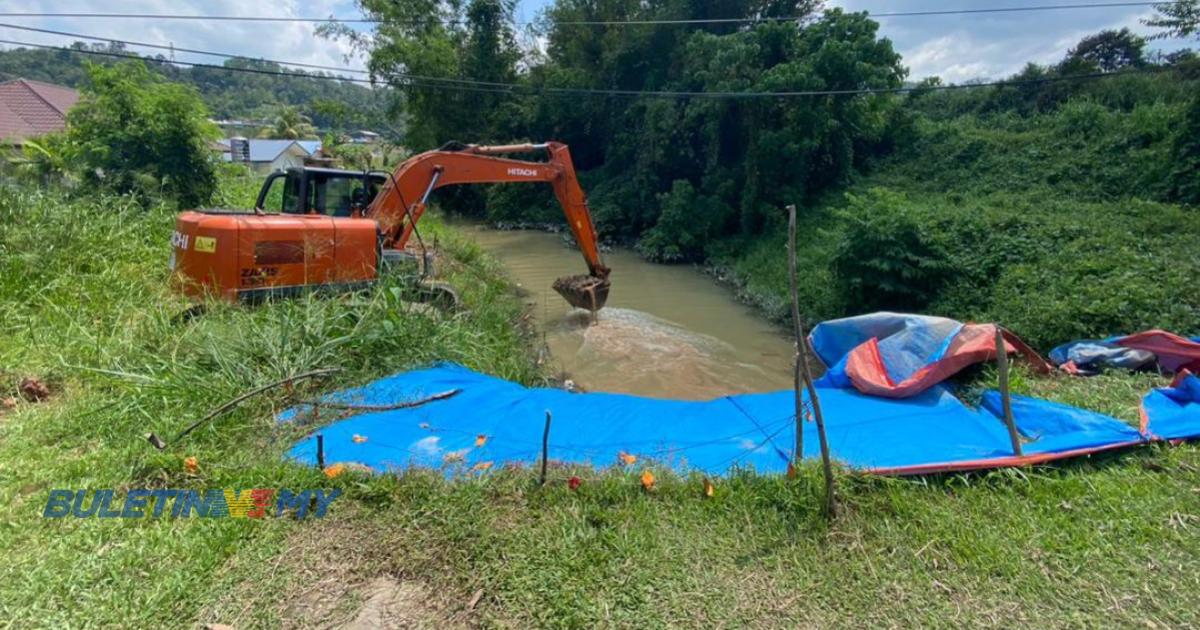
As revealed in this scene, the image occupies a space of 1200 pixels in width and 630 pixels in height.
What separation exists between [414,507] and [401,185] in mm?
5416

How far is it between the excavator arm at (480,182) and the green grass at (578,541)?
11.7 feet

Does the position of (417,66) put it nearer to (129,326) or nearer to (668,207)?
(668,207)

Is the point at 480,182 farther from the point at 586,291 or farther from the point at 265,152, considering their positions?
the point at 265,152

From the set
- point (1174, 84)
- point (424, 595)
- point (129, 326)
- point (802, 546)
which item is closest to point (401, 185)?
point (129, 326)

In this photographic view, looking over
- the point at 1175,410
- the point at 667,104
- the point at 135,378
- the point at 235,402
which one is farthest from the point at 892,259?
the point at 667,104

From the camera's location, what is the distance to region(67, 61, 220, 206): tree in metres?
10.5

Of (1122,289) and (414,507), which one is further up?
(1122,289)

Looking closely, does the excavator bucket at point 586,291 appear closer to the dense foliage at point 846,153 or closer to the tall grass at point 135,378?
the tall grass at point 135,378

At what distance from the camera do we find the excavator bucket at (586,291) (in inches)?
385

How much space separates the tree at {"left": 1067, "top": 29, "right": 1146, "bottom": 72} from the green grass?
2509cm

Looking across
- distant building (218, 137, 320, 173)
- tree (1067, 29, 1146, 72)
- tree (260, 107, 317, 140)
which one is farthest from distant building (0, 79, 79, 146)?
tree (1067, 29, 1146, 72)

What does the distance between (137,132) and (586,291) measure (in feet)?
28.6

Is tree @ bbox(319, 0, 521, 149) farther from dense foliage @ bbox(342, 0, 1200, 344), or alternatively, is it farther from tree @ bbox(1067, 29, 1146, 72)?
tree @ bbox(1067, 29, 1146, 72)

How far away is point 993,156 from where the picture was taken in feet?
48.2
